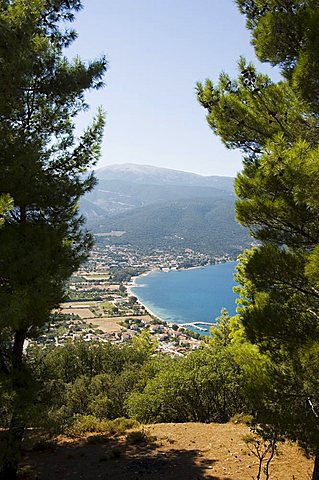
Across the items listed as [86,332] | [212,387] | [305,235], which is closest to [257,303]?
[305,235]

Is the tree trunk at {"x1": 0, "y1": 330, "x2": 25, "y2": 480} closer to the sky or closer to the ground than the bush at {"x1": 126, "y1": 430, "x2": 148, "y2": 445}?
closer to the sky

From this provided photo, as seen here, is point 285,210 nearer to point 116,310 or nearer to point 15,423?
point 15,423

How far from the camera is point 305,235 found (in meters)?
3.90

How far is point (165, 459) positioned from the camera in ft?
20.5

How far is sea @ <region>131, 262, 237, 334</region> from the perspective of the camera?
68375mm

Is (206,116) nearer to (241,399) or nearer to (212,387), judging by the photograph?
(212,387)

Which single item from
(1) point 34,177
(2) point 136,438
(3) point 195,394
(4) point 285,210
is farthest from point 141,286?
(4) point 285,210

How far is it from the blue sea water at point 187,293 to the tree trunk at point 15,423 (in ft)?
162

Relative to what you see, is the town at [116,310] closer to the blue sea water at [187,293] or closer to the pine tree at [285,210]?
the pine tree at [285,210]

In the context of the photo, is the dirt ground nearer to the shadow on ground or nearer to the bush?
the shadow on ground

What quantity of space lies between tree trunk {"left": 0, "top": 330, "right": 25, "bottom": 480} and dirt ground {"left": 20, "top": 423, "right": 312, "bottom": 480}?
2.45 feet

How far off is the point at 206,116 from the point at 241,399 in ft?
28.4

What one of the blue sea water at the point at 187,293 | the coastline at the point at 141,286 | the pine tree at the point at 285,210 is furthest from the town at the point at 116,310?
the blue sea water at the point at 187,293

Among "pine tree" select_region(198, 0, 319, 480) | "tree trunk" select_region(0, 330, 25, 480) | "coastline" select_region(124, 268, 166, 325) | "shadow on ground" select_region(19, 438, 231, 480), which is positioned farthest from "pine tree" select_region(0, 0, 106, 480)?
"coastline" select_region(124, 268, 166, 325)
